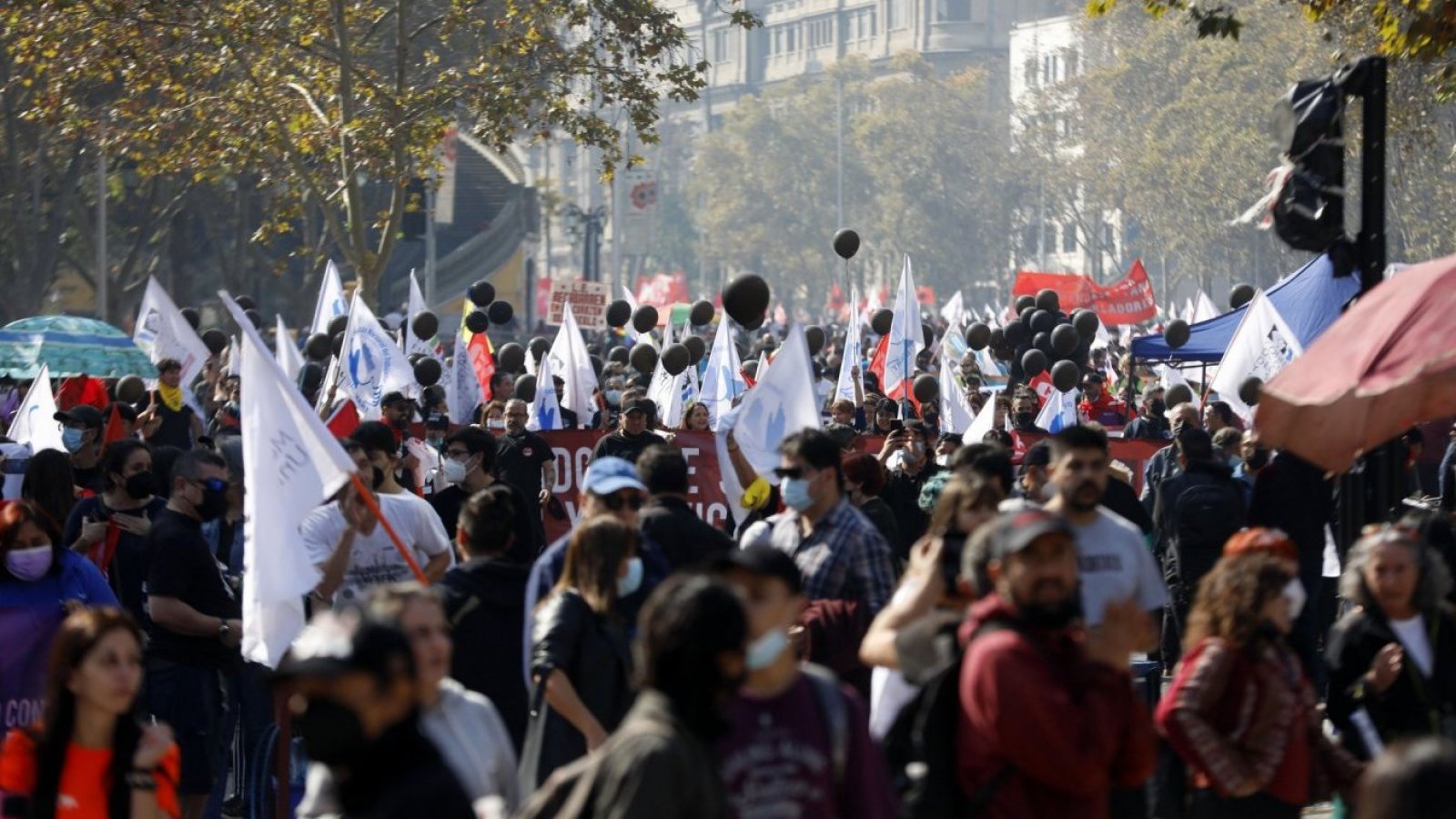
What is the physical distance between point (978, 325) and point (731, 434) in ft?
45.5

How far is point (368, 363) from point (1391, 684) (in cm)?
1132

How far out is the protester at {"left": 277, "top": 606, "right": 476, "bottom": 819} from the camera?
4.18m

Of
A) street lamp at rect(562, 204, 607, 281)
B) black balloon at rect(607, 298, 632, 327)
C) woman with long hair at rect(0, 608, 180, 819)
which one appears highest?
street lamp at rect(562, 204, 607, 281)

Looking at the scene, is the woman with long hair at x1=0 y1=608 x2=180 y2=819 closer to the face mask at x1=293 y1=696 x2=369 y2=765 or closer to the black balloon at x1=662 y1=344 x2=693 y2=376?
the face mask at x1=293 y1=696 x2=369 y2=765

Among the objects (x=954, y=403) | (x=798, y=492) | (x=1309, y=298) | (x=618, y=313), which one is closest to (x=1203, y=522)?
(x=798, y=492)

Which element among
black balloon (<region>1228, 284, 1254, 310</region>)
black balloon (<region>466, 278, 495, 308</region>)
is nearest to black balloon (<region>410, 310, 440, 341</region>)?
black balloon (<region>466, 278, 495, 308</region>)

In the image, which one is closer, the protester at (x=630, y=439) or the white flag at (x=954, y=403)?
the protester at (x=630, y=439)

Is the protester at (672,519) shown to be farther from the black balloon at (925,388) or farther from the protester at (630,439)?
the black balloon at (925,388)

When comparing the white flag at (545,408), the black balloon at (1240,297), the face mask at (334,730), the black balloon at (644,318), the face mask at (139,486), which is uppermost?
the black balloon at (1240,297)

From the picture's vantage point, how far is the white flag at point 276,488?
7137 mm

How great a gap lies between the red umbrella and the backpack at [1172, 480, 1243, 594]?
108 inches

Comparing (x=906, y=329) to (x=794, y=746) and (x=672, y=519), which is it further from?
(x=794, y=746)

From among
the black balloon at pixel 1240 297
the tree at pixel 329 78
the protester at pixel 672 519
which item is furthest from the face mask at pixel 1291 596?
the black balloon at pixel 1240 297

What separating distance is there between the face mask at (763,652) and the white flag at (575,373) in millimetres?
13843
